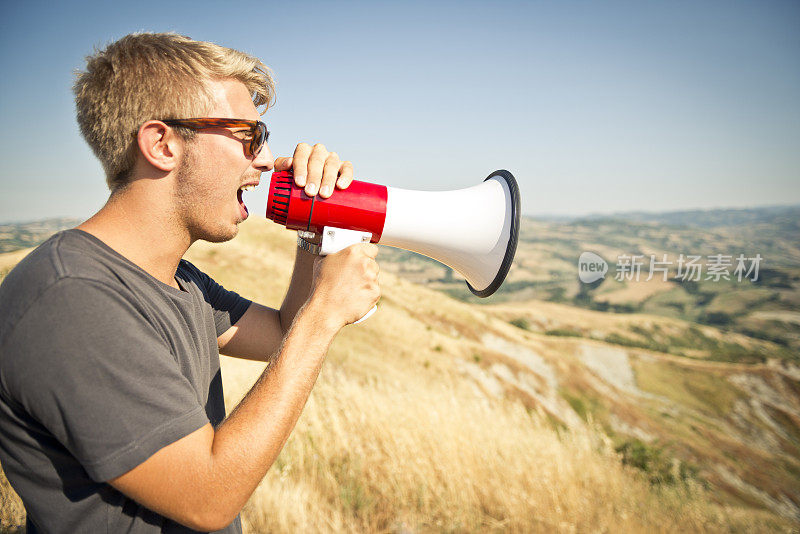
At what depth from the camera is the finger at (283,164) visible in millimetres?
1936

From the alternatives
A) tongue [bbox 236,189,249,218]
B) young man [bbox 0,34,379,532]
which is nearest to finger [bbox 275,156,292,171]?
young man [bbox 0,34,379,532]

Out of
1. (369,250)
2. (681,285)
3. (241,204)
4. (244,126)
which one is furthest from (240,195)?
(681,285)

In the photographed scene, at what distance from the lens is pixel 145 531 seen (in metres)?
1.28

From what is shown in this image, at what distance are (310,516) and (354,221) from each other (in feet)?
8.07

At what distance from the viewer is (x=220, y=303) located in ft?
6.93

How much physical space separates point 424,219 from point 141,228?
1.18 m

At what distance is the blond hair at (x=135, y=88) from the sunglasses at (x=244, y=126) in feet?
0.09

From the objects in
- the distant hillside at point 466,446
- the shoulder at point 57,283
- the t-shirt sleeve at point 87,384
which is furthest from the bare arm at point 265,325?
the distant hillside at point 466,446

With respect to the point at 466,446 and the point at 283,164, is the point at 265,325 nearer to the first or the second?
the point at 283,164

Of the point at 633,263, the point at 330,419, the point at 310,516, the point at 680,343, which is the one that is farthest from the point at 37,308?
the point at 633,263

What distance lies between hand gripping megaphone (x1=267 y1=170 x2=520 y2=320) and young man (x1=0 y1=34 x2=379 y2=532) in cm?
10

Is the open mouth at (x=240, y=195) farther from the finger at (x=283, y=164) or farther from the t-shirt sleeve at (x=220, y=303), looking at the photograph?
the t-shirt sleeve at (x=220, y=303)

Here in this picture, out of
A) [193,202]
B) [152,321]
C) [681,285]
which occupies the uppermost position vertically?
[193,202]

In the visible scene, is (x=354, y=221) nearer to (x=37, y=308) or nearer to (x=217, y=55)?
(x=217, y=55)
